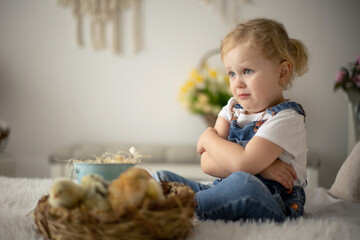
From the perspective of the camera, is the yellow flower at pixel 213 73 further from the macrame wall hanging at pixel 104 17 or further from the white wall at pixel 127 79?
the macrame wall hanging at pixel 104 17

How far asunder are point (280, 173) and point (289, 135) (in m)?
0.10

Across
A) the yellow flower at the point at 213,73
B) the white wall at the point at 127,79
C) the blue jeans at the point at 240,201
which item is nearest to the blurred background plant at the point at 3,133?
the white wall at the point at 127,79

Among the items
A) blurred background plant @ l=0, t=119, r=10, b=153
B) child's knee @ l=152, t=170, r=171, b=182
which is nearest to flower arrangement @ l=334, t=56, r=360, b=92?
child's knee @ l=152, t=170, r=171, b=182

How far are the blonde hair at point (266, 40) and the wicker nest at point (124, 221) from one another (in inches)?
22.2

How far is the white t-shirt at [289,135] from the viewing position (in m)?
1.00

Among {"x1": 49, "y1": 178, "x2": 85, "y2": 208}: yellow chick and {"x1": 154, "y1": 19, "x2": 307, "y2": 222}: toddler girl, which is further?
{"x1": 154, "y1": 19, "x2": 307, "y2": 222}: toddler girl

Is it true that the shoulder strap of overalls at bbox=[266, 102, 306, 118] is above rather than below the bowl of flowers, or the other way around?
above

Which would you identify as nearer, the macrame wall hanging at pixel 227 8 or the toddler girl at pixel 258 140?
the toddler girl at pixel 258 140

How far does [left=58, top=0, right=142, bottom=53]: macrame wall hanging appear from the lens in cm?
289

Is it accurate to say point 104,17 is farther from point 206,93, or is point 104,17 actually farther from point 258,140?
point 258,140

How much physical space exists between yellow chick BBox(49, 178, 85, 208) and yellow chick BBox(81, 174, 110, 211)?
1 cm

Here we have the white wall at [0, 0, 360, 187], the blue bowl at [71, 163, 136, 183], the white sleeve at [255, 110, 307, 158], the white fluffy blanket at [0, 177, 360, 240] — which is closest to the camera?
the white fluffy blanket at [0, 177, 360, 240]

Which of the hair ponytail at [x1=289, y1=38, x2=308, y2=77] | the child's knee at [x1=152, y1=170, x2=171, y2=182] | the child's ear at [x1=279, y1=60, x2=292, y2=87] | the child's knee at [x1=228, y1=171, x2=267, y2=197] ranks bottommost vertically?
the child's knee at [x1=152, y1=170, x2=171, y2=182]

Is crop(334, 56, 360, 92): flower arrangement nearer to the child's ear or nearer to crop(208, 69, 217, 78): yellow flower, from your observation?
crop(208, 69, 217, 78): yellow flower
